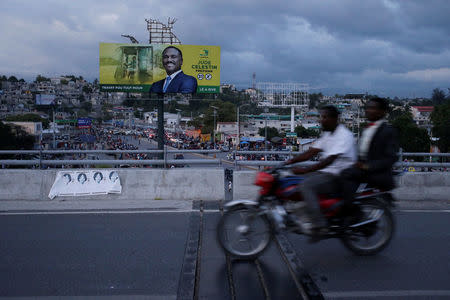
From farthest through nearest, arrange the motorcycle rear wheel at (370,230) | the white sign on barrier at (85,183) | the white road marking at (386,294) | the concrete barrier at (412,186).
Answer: the concrete barrier at (412,186), the white sign on barrier at (85,183), the motorcycle rear wheel at (370,230), the white road marking at (386,294)

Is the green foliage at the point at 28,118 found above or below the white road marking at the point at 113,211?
above

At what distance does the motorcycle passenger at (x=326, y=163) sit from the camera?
17.2 feet

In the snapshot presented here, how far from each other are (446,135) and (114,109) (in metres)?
32.2

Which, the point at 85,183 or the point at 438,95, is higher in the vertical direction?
the point at 438,95

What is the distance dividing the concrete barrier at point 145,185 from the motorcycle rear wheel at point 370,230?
436 centimetres

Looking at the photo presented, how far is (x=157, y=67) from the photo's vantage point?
1081 inches

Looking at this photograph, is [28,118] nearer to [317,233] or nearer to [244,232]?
[244,232]

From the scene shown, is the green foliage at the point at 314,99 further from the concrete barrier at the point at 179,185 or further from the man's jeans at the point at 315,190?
the man's jeans at the point at 315,190

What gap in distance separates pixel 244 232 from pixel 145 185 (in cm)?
474

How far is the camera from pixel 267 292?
4.67m

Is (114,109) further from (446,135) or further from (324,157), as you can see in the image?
(324,157)

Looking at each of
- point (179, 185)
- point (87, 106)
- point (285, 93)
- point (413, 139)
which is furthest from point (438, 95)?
point (179, 185)

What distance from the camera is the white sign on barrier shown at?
9.61m

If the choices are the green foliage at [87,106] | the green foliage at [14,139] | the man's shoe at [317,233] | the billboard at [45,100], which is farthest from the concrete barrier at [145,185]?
the green foliage at [87,106]
